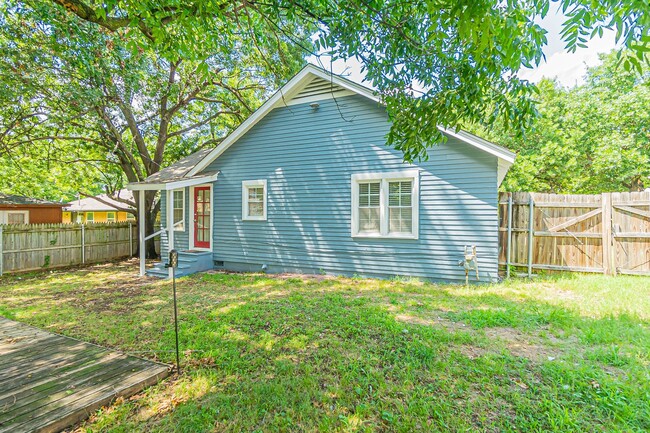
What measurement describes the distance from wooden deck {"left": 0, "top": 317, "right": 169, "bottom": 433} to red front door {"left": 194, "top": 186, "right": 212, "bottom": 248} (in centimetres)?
590

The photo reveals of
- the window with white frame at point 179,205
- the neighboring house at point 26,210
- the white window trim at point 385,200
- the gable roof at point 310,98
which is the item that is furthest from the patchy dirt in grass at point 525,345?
the neighboring house at point 26,210

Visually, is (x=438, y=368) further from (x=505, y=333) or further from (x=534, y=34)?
(x=534, y=34)

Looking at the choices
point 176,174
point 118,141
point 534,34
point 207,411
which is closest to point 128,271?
point 176,174

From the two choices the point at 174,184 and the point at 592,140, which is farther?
the point at 592,140

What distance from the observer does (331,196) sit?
813cm

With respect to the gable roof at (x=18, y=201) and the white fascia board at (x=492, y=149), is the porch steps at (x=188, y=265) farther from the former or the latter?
the gable roof at (x=18, y=201)

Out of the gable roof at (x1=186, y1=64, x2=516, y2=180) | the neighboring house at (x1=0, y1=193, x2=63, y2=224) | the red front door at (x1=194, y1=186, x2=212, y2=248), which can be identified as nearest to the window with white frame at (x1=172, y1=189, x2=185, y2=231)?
the red front door at (x1=194, y1=186, x2=212, y2=248)

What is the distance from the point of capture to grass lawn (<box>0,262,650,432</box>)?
2453 mm

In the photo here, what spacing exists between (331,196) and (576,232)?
607cm

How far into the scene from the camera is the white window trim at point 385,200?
7.20m

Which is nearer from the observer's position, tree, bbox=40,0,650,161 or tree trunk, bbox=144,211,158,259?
tree, bbox=40,0,650,161

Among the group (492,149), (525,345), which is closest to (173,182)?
(492,149)

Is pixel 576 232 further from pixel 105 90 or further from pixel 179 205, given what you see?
pixel 105 90

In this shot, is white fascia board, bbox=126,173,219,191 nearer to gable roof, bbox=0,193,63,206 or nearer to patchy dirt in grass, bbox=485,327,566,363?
patchy dirt in grass, bbox=485,327,566,363
